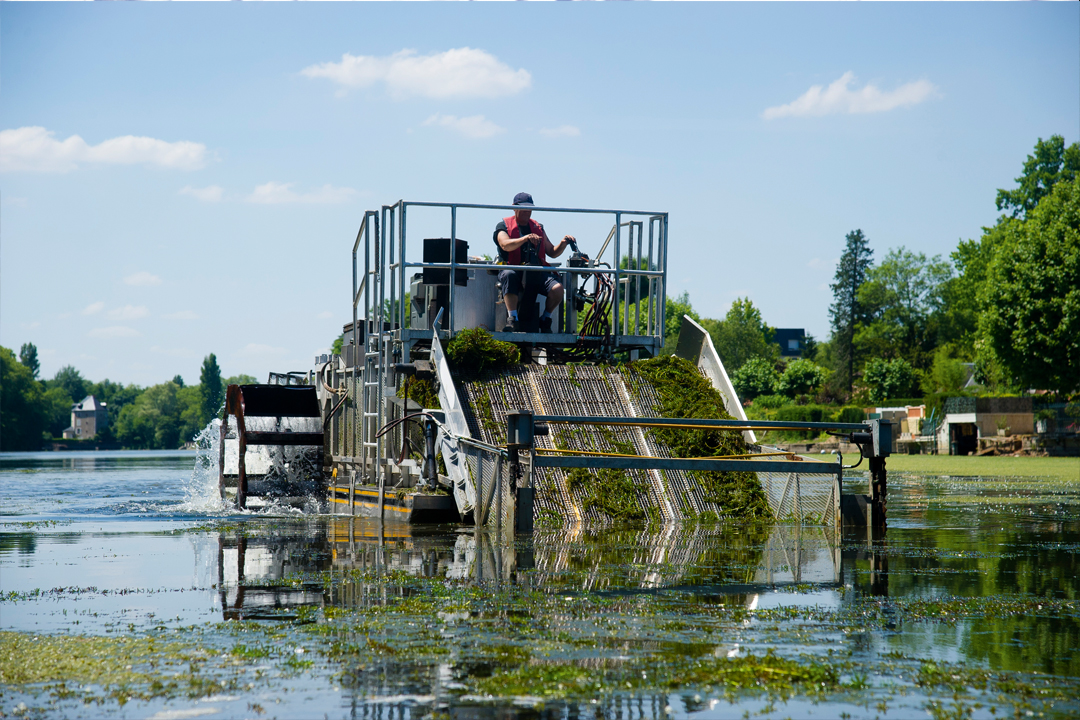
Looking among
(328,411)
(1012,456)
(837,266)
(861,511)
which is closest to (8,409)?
(837,266)

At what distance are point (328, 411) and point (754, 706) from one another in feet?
45.8

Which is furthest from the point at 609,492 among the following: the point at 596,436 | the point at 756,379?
the point at 756,379

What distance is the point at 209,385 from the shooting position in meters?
162

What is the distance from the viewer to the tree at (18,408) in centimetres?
11612

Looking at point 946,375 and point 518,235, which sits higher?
point 946,375

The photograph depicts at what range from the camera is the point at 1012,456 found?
51.5 m

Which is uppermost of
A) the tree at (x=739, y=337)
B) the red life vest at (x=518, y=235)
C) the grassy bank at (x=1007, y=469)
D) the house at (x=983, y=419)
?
the tree at (x=739, y=337)

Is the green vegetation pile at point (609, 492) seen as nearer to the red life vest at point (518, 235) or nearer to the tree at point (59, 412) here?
the red life vest at point (518, 235)

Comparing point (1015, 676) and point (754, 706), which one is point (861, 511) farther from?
point (754, 706)

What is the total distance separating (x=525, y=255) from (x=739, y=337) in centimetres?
9861

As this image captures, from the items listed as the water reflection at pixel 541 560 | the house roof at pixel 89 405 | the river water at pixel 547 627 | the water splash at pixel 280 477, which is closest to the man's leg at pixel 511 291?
the water reflection at pixel 541 560

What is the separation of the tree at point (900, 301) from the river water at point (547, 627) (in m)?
103

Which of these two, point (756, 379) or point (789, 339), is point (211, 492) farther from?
point (789, 339)

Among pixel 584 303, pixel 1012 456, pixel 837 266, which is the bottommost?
pixel 1012 456
